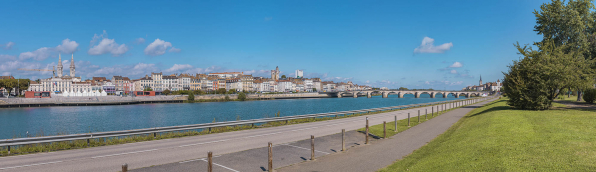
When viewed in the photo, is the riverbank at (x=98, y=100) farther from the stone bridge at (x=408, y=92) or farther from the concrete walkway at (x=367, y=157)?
the concrete walkway at (x=367, y=157)

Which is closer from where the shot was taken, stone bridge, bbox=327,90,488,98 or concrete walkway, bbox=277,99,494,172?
concrete walkway, bbox=277,99,494,172

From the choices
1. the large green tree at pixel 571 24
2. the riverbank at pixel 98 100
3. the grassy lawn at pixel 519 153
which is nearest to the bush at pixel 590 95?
the large green tree at pixel 571 24

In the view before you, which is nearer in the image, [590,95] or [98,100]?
[590,95]

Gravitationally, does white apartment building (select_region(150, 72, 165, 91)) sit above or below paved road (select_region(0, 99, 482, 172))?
above

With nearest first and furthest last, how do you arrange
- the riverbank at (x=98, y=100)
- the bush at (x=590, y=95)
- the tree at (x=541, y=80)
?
1. the tree at (x=541, y=80)
2. the bush at (x=590, y=95)
3. the riverbank at (x=98, y=100)

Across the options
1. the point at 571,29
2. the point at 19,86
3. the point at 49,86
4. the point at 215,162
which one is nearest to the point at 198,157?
the point at 215,162

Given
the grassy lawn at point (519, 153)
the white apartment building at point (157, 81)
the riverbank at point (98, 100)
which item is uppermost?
the white apartment building at point (157, 81)

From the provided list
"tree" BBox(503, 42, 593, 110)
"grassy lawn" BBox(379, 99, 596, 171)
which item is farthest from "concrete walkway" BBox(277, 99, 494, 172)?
"tree" BBox(503, 42, 593, 110)

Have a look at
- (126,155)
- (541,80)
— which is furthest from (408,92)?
(126,155)

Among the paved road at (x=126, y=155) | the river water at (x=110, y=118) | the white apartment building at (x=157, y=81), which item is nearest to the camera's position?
the paved road at (x=126, y=155)

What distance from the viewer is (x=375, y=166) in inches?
445

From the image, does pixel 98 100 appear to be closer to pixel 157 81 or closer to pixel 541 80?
pixel 157 81

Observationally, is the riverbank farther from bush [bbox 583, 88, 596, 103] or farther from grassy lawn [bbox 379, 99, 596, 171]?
grassy lawn [bbox 379, 99, 596, 171]

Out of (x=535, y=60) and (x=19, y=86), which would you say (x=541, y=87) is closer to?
(x=535, y=60)
